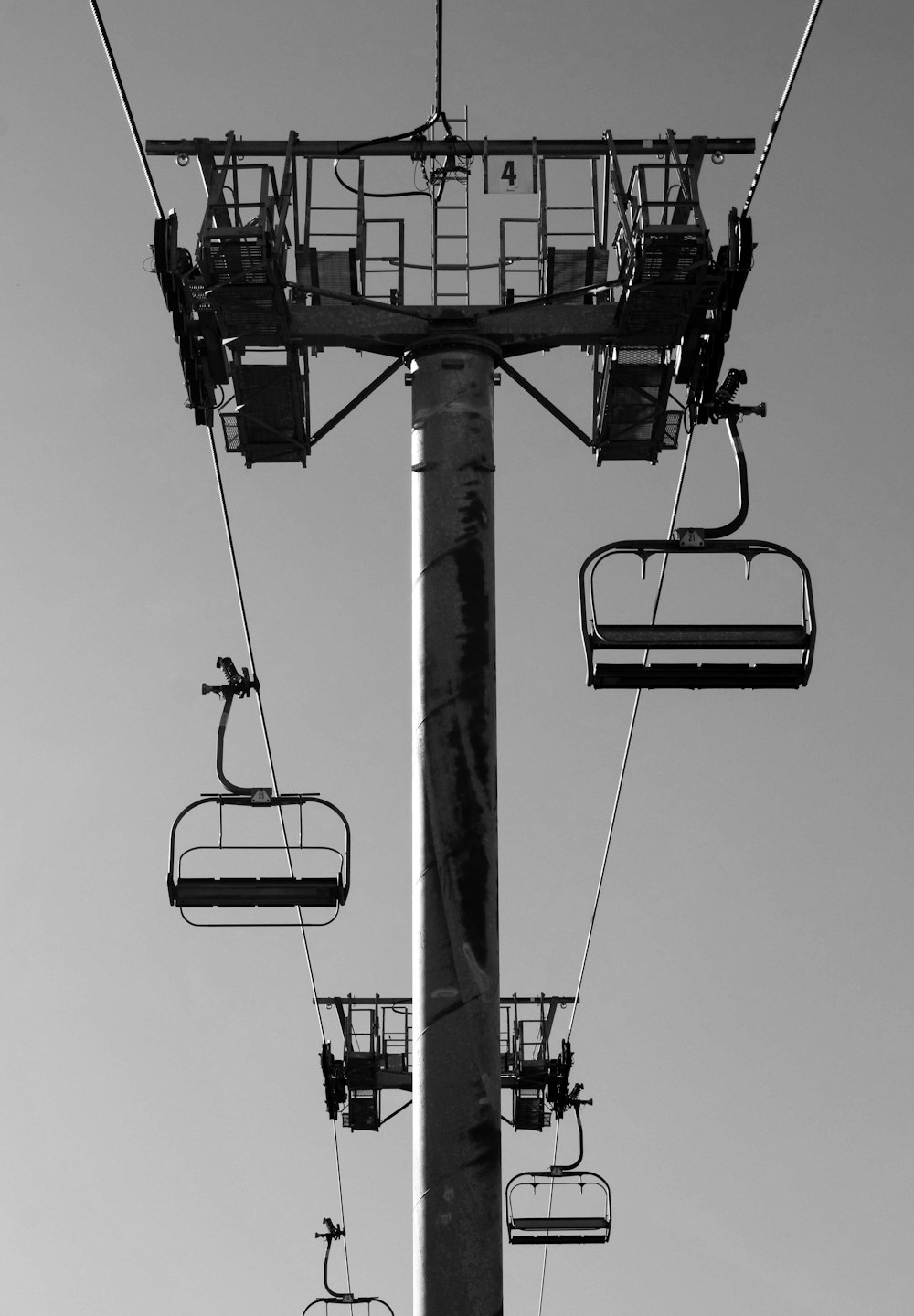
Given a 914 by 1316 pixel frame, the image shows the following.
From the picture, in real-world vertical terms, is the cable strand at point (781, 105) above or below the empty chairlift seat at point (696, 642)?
above

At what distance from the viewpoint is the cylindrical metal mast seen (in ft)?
31.5

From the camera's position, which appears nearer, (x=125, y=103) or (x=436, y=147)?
(x=125, y=103)

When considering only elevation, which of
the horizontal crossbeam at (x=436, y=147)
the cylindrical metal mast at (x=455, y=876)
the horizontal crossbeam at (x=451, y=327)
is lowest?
the cylindrical metal mast at (x=455, y=876)

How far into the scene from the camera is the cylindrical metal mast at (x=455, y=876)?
9.61m

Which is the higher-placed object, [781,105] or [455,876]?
[781,105]

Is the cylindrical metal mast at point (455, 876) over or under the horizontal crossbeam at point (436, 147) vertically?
under

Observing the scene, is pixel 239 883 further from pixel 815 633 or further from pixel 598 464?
pixel 815 633

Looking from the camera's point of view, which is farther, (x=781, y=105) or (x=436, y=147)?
(x=436, y=147)

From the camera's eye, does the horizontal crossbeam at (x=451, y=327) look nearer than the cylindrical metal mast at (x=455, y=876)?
No

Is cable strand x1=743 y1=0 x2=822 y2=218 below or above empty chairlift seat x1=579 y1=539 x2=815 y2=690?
above

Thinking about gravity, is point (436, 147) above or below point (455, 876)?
above

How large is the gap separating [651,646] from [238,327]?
9.43 ft

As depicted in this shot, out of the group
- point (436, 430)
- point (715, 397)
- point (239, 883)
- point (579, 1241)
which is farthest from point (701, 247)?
point (579, 1241)

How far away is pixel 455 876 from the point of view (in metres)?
9.82
